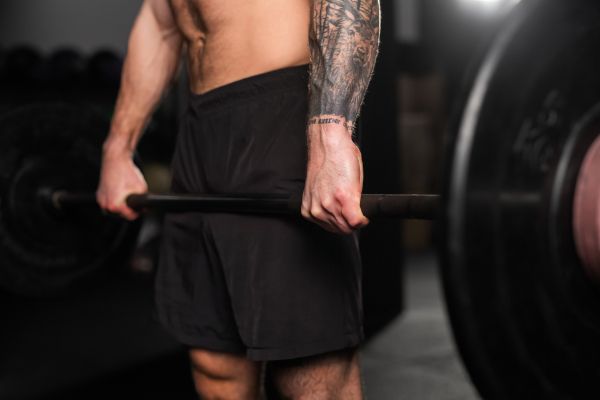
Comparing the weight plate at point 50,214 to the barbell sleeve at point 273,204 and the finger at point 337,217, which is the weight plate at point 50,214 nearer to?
the barbell sleeve at point 273,204

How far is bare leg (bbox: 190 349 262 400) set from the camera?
100 cm

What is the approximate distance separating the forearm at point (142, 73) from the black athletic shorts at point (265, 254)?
0.32m

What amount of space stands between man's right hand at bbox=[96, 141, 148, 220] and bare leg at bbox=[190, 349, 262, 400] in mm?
370

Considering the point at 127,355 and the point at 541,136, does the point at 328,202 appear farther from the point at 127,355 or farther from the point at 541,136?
the point at 127,355

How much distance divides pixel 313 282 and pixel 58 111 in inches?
38.4

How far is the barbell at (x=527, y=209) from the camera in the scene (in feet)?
1.67

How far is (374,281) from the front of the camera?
2838mm

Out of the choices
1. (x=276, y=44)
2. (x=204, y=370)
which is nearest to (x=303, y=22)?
(x=276, y=44)

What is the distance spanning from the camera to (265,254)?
91cm

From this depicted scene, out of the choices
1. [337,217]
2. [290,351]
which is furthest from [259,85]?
[290,351]

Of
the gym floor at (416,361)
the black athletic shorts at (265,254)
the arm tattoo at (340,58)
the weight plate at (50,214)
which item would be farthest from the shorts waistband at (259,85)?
the gym floor at (416,361)

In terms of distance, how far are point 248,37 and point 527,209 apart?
565 millimetres

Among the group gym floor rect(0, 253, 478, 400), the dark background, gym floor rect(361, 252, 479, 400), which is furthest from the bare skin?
gym floor rect(361, 252, 479, 400)

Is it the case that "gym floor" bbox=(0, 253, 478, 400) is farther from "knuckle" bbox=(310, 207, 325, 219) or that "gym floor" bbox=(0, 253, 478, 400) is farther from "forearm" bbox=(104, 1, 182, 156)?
"knuckle" bbox=(310, 207, 325, 219)
